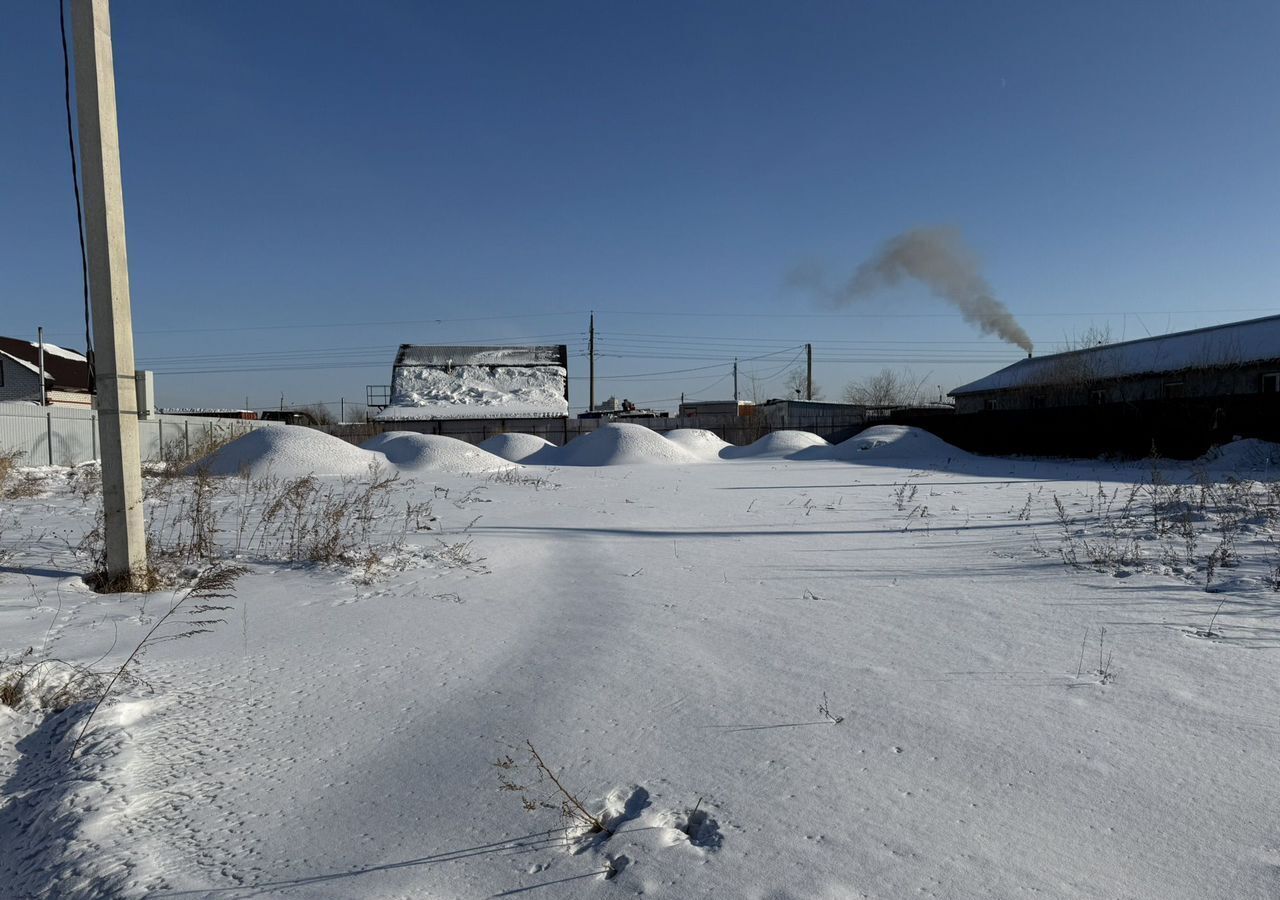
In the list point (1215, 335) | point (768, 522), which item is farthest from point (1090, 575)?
point (1215, 335)

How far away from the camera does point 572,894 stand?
1431mm

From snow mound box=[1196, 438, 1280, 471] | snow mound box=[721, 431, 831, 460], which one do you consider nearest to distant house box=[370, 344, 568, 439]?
snow mound box=[721, 431, 831, 460]

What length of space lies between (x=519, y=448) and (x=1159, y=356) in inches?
761

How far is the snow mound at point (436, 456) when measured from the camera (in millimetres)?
15242

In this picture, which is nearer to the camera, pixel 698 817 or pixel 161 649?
pixel 698 817

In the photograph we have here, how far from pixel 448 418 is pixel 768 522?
71.5 feet

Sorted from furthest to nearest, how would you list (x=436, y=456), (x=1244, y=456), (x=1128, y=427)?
(x=1128, y=427) < (x=436, y=456) < (x=1244, y=456)

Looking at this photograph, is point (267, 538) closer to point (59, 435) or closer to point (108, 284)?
point (108, 284)

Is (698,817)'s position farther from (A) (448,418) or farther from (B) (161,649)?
(A) (448,418)

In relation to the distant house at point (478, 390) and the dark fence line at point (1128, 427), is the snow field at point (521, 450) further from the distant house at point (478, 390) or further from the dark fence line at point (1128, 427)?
the distant house at point (478, 390)

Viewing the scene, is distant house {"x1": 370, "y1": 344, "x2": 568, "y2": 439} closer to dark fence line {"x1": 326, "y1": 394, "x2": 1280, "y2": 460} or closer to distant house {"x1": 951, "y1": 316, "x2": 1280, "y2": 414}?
dark fence line {"x1": 326, "y1": 394, "x2": 1280, "y2": 460}

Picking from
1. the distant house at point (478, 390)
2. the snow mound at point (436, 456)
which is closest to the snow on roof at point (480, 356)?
the distant house at point (478, 390)

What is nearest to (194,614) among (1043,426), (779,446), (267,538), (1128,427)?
(267,538)

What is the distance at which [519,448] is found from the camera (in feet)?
66.9
